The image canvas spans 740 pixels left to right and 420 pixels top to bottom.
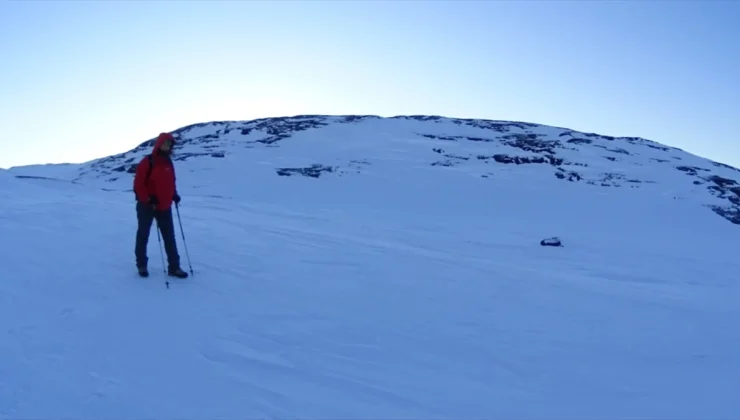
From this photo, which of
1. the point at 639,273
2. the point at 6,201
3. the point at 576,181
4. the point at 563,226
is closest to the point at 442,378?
the point at 639,273

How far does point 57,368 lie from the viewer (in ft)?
18.9

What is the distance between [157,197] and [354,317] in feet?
10.3

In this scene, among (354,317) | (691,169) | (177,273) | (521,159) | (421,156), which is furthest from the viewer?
(691,169)

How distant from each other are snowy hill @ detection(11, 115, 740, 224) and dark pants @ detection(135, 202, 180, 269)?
1565cm

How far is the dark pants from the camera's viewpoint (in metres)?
8.61

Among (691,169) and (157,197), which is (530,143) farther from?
(157,197)

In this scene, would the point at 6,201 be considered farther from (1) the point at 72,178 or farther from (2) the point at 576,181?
Result: (2) the point at 576,181

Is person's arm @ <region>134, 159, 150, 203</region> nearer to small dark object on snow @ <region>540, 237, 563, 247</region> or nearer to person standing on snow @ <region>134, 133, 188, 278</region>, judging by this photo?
person standing on snow @ <region>134, 133, 188, 278</region>

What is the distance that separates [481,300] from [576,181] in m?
19.2

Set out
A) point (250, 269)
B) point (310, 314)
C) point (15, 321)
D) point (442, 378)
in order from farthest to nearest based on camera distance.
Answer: point (250, 269) < point (310, 314) < point (15, 321) < point (442, 378)

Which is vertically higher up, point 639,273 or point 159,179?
point 159,179

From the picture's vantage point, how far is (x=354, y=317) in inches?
308

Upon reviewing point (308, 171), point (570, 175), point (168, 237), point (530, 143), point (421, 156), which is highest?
point (530, 143)

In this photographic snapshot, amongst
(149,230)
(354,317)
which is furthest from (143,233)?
(354,317)
